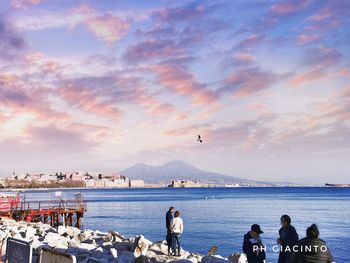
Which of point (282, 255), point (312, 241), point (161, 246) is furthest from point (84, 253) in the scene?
point (312, 241)

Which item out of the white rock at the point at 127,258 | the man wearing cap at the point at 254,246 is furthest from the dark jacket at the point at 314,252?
the white rock at the point at 127,258

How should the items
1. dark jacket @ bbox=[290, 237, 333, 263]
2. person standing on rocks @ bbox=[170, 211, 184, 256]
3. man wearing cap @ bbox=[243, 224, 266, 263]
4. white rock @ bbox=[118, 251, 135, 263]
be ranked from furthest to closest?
person standing on rocks @ bbox=[170, 211, 184, 256] → white rock @ bbox=[118, 251, 135, 263] → man wearing cap @ bbox=[243, 224, 266, 263] → dark jacket @ bbox=[290, 237, 333, 263]

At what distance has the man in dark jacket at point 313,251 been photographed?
7555mm

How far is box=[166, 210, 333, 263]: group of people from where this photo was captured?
761 cm

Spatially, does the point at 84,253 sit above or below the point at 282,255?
below

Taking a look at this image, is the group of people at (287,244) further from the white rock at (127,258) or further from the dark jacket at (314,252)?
the white rock at (127,258)

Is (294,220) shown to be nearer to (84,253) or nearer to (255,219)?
(255,219)

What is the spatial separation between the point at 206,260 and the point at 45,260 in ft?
31.4

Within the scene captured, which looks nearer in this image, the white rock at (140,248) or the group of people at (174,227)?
the white rock at (140,248)

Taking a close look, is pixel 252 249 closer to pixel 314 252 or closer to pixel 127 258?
pixel 314 252

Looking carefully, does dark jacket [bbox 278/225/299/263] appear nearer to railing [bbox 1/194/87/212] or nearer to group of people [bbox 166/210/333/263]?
group of people [bbox 166/210/333/263]

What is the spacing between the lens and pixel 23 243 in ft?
24.7

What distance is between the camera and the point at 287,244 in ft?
33.4

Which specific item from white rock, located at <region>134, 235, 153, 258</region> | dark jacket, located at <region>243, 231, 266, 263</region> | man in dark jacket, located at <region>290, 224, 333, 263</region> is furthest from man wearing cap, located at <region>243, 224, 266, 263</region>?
white rock, located at <region>134, 235, 153, 258</region>
